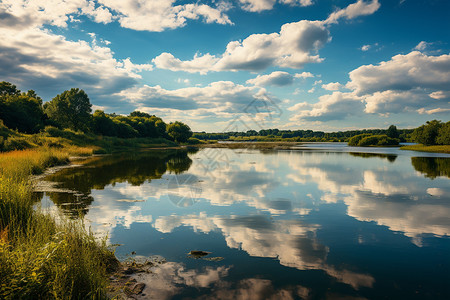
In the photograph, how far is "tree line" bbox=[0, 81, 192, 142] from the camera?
193 ft

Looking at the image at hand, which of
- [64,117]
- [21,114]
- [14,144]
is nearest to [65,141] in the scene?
[21,114]

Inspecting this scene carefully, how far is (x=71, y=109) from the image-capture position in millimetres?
90375

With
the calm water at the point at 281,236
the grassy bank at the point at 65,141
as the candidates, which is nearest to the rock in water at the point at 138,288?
the calm water at the point at 281,236

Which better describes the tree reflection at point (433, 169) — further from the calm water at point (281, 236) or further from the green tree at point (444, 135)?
the green tree at point (444, 135)

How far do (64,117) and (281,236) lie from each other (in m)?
99.7

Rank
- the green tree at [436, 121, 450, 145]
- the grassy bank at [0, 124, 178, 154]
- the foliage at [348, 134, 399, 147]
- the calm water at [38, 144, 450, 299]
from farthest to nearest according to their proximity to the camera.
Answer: the foliage at [348, 134, 399, 147] → the green tree at [436, 121, 450, 145] → the grassy bank at [0, 124, 178, 154] → the calm water at [38, 144, 450, 299]

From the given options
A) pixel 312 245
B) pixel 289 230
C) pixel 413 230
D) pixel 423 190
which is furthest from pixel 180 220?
pixel 423 190

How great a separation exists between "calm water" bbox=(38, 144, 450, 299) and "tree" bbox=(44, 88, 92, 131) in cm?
8145

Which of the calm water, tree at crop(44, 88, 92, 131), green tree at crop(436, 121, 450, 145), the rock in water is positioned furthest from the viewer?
green tree at crop(436, 121, 450, 145)

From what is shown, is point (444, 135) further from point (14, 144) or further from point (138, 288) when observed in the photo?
point (14, 144)

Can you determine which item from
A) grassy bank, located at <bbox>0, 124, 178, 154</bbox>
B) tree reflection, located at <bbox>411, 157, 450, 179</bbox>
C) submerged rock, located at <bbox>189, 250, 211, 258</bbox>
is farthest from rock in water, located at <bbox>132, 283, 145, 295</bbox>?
grassy bank, located at <bbox>0, 124, 178, 154</bbox>

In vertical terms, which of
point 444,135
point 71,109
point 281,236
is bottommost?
point 281,236

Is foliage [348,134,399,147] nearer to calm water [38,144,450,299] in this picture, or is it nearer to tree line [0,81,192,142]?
tree line [0,81,192,142]

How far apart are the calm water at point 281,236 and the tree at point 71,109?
267ft
